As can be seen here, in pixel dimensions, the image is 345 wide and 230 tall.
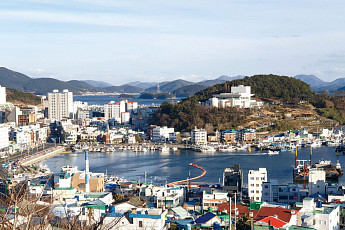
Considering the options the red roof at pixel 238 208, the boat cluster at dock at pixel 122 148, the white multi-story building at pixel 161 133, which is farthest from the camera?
the white multi-story building at pixel 161 133

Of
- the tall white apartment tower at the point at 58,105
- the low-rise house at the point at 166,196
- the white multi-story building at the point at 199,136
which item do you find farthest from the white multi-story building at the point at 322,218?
the tall white apartment tower at the point at 58,105

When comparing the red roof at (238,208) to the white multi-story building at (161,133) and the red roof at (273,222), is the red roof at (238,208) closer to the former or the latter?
the red roof at (273,222)

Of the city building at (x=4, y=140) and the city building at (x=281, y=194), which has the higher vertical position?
the city building at (x=4, y=140)

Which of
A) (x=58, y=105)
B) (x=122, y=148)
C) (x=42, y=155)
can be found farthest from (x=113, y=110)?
(x=42, y=155)

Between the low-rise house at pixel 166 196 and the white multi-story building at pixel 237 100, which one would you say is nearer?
the low-rise house at pixel 166 196

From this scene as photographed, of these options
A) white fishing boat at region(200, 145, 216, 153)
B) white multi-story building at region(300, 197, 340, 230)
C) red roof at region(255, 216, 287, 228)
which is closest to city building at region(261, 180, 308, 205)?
white multi-story building at region(300, 197, 340, 230)

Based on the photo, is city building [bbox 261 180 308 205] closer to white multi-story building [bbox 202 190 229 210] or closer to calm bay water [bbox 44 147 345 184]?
white multi-story building [bbox 202 190 229 210]

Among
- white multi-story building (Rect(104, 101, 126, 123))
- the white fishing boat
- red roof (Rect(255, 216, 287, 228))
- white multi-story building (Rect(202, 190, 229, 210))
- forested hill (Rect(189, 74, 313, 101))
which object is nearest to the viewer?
red roof (Rect(255, 216, 287, 228))
